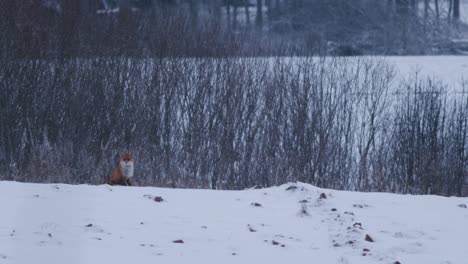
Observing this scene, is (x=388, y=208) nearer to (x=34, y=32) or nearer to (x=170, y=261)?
(x=170, y=261)

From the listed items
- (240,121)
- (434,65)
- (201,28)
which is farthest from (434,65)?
(240,121)

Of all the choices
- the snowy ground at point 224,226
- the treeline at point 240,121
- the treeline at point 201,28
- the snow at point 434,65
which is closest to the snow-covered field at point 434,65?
the snow at point 434,65

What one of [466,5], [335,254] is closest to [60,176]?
[335,254]

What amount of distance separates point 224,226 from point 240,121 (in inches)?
459

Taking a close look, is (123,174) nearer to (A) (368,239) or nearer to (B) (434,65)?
(A) (368,239)

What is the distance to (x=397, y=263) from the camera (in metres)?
6.25

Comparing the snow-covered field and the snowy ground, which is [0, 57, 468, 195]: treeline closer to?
the snow-covered field

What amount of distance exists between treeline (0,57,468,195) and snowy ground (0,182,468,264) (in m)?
6.77

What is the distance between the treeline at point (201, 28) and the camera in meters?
18.2

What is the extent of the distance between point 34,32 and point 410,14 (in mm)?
16671

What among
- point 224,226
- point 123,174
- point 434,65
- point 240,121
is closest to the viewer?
point 224,226

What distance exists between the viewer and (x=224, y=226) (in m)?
7.14

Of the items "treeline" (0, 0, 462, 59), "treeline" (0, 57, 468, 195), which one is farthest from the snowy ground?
"treeline" (0, 0, 462, 59)

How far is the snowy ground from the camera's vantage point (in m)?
6.36
